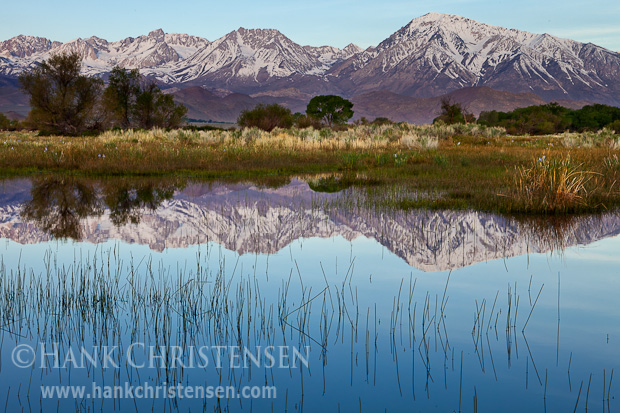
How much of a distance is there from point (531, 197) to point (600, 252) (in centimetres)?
383

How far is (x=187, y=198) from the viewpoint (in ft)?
54.2

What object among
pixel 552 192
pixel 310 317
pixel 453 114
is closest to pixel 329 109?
pixel 453 114

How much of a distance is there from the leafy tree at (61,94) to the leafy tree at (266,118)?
48.3 ft

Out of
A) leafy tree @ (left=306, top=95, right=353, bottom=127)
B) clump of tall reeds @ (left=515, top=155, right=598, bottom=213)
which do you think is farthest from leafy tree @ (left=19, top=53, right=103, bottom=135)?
clump of tall reeds @ (left=515, top=155, right=598, bottom=213)

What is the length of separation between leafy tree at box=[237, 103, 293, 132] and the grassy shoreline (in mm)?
24050

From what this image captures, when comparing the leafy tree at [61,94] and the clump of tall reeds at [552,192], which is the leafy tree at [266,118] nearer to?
the leafy tree at [61,94]

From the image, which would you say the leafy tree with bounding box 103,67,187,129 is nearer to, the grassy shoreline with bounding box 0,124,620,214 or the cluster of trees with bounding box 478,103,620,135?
the grassy shoreline with bounding box 0,124,620,214

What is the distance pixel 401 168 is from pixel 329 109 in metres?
71.1

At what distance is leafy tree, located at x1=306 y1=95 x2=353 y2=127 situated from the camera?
91.9 metres

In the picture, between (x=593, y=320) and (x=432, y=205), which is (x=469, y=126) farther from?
(x=593, y=320)

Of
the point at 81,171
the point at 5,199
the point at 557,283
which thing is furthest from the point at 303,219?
the point at 81,171

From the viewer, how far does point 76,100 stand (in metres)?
58.5

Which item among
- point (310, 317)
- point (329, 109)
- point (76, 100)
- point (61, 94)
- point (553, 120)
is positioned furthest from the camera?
point (329, 109)

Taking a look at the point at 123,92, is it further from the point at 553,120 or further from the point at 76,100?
the point at 553,120
